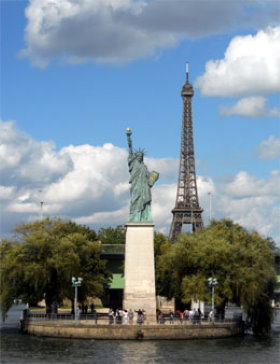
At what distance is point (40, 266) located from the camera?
66125 millimetres

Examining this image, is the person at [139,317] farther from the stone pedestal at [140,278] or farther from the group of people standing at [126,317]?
the stone pedestal at [140,278]

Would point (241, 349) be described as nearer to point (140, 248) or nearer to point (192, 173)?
point (140, 248)

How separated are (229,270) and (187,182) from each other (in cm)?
8730

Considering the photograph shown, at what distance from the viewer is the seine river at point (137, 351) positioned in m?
46.5

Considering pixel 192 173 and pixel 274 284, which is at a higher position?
pixel 192 173

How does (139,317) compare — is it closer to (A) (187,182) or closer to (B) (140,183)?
(B) (140,183)

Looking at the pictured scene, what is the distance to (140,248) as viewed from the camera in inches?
2547

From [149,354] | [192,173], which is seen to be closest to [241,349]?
[149,354]

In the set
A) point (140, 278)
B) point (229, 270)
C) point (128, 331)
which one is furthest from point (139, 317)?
point (229, 270)

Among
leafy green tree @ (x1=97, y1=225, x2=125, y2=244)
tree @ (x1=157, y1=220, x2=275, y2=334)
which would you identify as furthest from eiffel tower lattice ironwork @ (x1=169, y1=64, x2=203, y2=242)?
tree @ (x1=157, y1=220, x2=275, y2=334)

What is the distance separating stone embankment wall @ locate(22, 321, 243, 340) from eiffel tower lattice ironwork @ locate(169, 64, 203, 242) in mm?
77596

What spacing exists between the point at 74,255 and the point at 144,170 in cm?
989

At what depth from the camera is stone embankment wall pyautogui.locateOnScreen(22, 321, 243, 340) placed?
57.0 meters

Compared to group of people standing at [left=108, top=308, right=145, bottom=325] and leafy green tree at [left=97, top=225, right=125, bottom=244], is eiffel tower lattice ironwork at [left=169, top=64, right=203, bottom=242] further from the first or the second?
group of people standing at [left=108, top=308, right=145, bottom=325]
